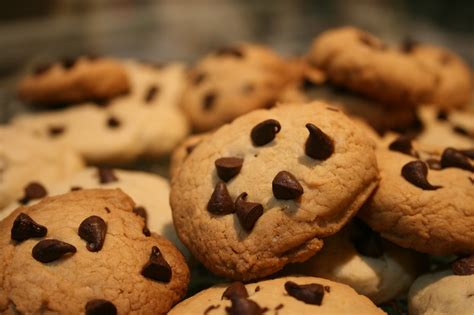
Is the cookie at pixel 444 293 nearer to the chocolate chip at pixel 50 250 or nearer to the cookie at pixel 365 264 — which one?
the cookie at pixel 365 264

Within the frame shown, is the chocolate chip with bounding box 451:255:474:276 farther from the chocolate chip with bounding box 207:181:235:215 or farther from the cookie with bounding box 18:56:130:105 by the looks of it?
the cookie with bounding box 18:56:130:105

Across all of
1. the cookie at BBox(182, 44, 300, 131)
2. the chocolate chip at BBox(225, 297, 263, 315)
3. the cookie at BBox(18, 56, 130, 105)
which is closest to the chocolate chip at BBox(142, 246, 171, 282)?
the chocolate chip at BBox(225, 297, 263, 315)

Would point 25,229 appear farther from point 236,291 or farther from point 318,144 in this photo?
point 318,144

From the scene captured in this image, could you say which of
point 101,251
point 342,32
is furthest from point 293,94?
point 101,251

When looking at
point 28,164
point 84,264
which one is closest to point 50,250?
point 84,264

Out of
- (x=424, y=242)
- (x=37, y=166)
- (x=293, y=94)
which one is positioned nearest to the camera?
(x=424, y=242)

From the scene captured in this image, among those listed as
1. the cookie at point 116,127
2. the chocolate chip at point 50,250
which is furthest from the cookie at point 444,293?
the cookie at point 116,127

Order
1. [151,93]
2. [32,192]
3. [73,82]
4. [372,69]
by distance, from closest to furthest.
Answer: [32,192] → [372,69] → [73,82] → [151,93]

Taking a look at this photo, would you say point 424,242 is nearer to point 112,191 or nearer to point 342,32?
point 112,191
